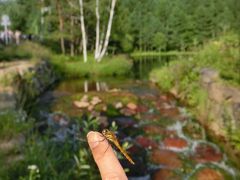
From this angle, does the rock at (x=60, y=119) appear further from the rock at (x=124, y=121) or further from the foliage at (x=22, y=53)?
the foliage at (x=22, y=53)

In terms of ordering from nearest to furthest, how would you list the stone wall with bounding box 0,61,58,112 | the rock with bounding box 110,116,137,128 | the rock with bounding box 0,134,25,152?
the rock with bounding box 0,134,25,152 → the stone wall with bounding box 0,61,58,112 → the rock with bounding box 110,116,137,128

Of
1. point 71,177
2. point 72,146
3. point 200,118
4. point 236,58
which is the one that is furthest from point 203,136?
point 71,177

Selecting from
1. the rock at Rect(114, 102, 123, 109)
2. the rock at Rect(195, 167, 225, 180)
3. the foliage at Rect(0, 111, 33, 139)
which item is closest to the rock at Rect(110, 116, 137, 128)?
the rock at Rect(114, 102, 123, 109)

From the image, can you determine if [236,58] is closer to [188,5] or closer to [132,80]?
[188,5]

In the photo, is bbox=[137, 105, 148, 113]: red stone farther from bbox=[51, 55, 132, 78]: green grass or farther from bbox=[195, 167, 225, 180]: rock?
bbox=[51, 55, 132, 78]: green grass

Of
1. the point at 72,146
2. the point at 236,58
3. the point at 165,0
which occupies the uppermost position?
the point at 165,0

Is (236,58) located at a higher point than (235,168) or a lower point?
higher
